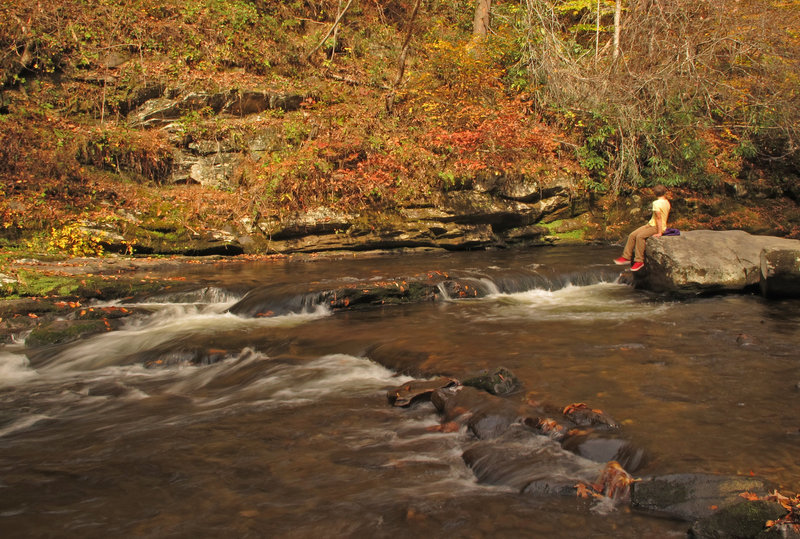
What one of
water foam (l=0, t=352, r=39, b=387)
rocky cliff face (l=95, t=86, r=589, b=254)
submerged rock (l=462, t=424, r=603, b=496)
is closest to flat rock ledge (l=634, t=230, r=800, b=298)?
rocky cliff face (l=95, t=86, r=589, b=254)

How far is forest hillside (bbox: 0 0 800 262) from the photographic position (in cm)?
1449

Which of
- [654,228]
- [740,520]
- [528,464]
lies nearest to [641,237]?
[654,228]

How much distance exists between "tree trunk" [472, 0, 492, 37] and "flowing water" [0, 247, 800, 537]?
13.8m

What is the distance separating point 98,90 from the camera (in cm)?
1599

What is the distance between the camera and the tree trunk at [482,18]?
65.7 feet

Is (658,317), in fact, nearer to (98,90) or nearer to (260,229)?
(260,229)

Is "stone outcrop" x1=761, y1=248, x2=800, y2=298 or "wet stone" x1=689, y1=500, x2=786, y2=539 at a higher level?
"stone outcrop" x1=761, y1=248, x2=800, y2=298

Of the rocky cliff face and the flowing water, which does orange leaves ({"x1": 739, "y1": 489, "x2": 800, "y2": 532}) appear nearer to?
the flowing water

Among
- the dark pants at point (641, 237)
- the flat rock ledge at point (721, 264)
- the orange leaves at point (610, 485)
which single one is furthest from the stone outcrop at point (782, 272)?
the orange leaves at point (610, 485)

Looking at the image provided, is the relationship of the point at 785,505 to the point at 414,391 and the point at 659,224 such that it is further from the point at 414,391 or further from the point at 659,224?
the point at 659,224

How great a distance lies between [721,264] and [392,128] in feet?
34.0

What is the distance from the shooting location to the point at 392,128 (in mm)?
17000

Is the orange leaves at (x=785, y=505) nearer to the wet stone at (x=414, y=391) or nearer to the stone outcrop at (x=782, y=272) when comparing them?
the wet stone at (x=414, y=391)

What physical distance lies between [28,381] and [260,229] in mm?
8243
